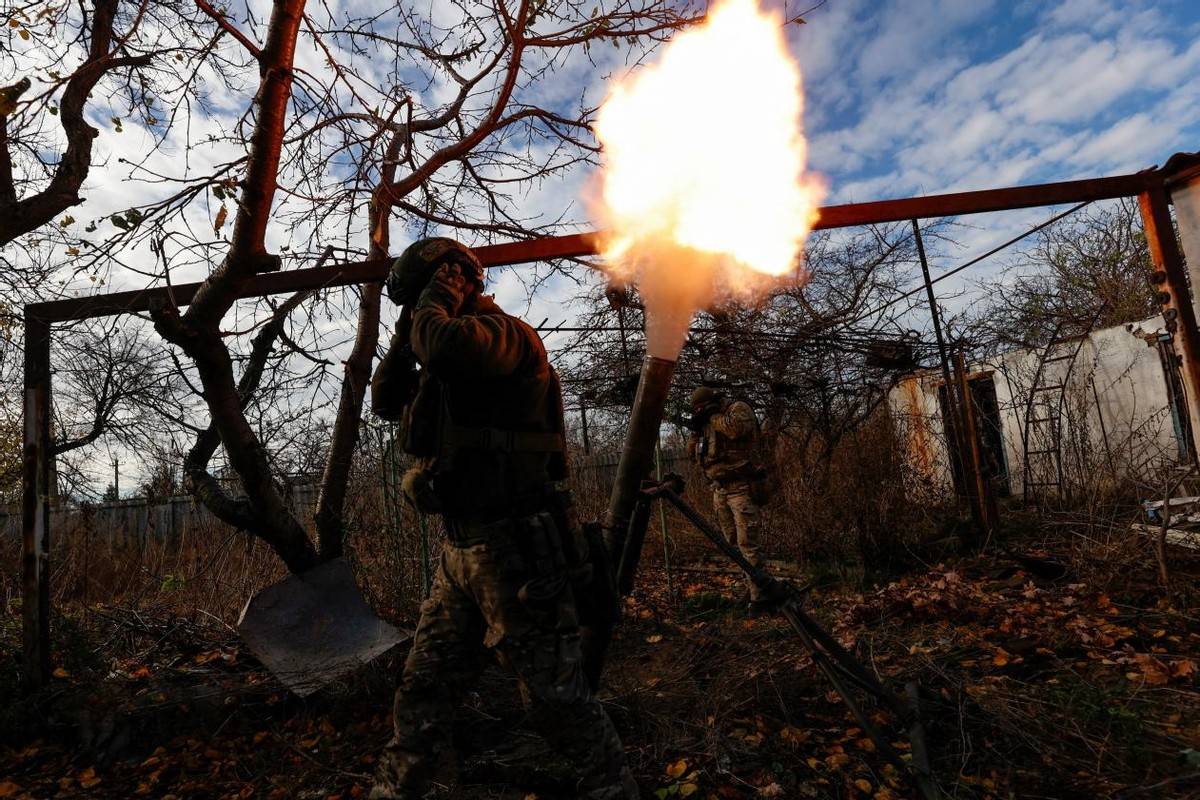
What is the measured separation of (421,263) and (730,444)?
534 cm

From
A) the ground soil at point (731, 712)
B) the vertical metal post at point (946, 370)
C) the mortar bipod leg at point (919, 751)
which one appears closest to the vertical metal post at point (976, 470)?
the vertical metal post at point (946, 370)

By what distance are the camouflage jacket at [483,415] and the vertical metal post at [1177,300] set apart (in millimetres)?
3638

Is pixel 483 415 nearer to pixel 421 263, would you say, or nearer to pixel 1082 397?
pixel 421 263

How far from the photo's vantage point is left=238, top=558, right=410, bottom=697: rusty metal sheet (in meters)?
3.84

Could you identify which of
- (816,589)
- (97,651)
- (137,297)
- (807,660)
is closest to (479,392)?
(807,660)

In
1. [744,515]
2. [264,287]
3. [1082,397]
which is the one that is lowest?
[744,515]

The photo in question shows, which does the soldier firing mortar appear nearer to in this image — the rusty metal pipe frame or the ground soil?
the ground soil

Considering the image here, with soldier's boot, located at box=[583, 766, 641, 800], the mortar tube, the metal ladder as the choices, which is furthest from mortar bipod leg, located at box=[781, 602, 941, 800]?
the metal ladder

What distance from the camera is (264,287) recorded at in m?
4.29

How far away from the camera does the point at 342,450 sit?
16.1 ft

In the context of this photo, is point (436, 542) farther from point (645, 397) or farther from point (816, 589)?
point (816, 589)

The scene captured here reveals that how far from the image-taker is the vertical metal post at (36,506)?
3.97 metres

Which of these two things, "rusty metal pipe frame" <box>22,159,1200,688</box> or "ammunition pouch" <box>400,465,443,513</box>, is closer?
"ammunition pouch" <box>400,465,443,513</box>

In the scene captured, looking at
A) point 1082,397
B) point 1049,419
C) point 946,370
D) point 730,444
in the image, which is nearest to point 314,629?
point 730,444
